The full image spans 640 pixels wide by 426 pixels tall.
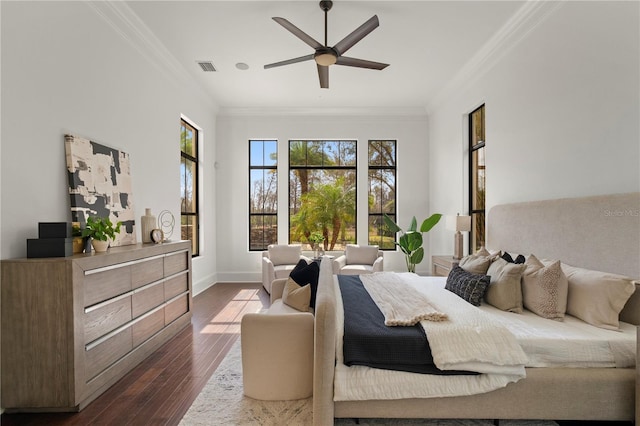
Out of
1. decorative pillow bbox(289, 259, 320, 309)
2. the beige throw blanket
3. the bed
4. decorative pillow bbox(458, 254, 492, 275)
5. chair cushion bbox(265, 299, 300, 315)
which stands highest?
decorative pillow bbox(458, 254, 492, 275)

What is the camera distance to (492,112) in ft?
13.8

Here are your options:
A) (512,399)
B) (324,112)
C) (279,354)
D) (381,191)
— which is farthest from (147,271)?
(381,191)

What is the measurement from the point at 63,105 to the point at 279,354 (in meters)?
2.56

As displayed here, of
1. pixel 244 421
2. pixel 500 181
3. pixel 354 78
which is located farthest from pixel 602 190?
pixel 354 78

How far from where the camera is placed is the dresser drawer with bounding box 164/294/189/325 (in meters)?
3.42

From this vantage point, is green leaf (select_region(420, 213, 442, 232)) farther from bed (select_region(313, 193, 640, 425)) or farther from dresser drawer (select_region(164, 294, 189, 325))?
dresser drawer (select_region(164, 294, 189, 325))

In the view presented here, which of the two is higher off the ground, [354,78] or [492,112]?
[354,78]

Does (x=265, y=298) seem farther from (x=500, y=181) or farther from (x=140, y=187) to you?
(x=500, y=181)

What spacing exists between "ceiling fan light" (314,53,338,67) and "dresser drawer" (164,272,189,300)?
8.87 feet

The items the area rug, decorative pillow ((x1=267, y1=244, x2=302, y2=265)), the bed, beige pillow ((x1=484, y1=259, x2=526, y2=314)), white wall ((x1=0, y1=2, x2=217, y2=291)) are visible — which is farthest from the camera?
decorative pillow ((x1=267, y1=244, x2=302, y2=265))

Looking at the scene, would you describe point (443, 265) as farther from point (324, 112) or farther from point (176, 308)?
point (324, 112)

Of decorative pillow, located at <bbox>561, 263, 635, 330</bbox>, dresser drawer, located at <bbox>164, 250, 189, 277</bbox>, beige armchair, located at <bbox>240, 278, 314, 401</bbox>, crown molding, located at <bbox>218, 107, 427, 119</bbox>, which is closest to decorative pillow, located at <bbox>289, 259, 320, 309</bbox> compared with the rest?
beige armchair, located at <bbox>240, 278, 314, 401</bbox>

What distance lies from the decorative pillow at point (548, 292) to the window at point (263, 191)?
4.83 m

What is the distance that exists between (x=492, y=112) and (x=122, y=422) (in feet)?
15.7
